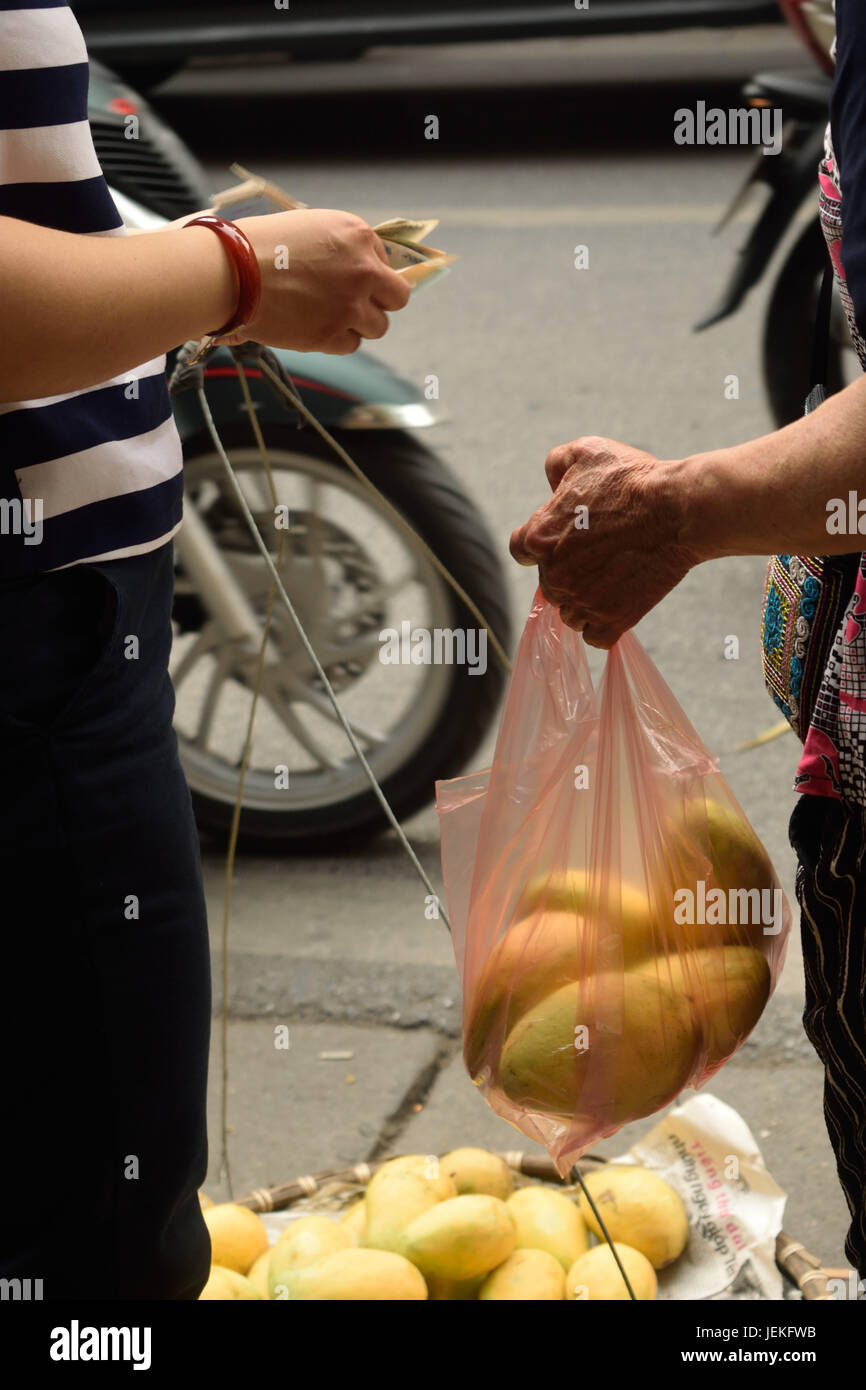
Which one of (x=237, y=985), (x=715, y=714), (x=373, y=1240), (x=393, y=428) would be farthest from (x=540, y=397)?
(x=373, y=1240)

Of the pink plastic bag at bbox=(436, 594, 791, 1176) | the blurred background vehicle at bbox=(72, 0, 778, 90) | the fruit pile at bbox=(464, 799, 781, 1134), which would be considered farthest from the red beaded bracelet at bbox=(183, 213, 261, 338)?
the blurred background vehicle at bbox=(72, 0, 778, 90)

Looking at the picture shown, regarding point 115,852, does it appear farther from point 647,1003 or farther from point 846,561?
point 846,561

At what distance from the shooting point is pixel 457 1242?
1.85m

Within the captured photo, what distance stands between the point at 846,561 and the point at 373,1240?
1.05m

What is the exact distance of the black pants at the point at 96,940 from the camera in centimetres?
120

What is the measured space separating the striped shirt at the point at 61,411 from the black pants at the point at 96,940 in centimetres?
3

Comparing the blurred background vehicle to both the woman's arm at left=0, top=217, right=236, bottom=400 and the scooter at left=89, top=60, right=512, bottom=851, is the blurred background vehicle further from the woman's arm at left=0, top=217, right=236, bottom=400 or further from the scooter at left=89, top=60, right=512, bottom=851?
the woman's arm at left=0, top=217, right=236, bottom=400

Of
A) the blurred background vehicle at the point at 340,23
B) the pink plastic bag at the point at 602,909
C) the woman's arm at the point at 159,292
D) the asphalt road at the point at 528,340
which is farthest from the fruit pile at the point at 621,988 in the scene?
the blurred background vehicle at the point at 340,23

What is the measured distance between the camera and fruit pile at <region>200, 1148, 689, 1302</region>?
1.81 meters

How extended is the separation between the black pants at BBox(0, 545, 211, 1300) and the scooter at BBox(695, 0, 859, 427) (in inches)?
111

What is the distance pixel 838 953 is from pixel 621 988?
0.21 metres

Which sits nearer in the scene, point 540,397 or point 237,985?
point 237,985

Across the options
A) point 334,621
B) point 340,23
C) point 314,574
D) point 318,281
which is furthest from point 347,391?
point 340,23
